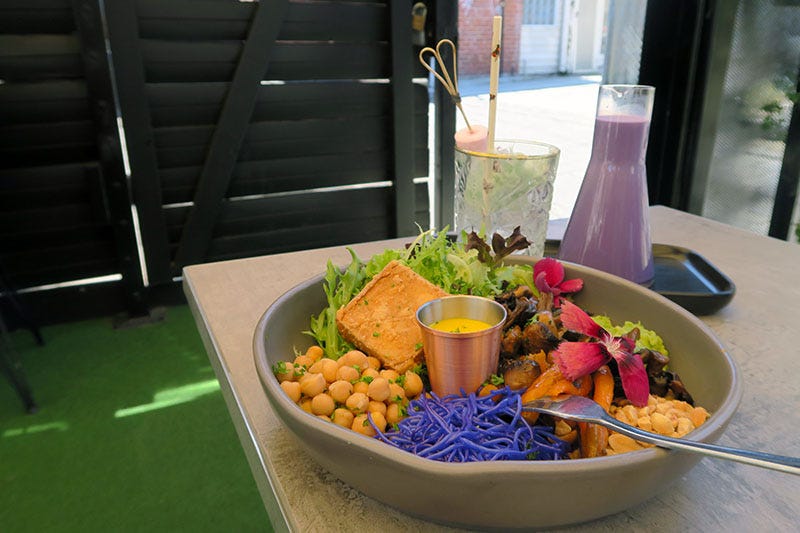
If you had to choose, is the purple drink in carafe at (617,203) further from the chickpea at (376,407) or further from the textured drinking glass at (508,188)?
the chickpea at (376,407)

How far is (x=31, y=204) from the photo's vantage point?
8.60 ft

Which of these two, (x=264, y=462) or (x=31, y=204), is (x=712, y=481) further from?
(x=31, y=204)

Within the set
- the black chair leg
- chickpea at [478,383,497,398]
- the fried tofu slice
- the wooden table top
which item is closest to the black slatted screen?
the black chair leg

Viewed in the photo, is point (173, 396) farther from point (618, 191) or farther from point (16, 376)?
point (618, 191)

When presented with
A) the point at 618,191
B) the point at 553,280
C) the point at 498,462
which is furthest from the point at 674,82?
the point at 498,462

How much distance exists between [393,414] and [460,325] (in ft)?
0.54

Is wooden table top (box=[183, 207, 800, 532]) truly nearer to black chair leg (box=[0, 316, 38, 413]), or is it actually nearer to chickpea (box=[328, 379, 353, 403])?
chickpea (box=[328, 379, 353, 403])

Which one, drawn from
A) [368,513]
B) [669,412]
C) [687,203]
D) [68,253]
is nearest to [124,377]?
[68,253]

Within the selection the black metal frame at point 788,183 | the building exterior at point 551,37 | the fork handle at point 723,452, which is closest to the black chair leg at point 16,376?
the fork handle at point 723,452

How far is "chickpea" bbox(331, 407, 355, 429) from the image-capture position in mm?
665

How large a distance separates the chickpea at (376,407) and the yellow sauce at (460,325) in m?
0.13

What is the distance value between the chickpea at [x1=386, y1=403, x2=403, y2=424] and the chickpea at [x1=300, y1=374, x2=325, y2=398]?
8cm

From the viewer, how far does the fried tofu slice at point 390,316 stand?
0.81 metres

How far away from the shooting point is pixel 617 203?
3.37 ft
